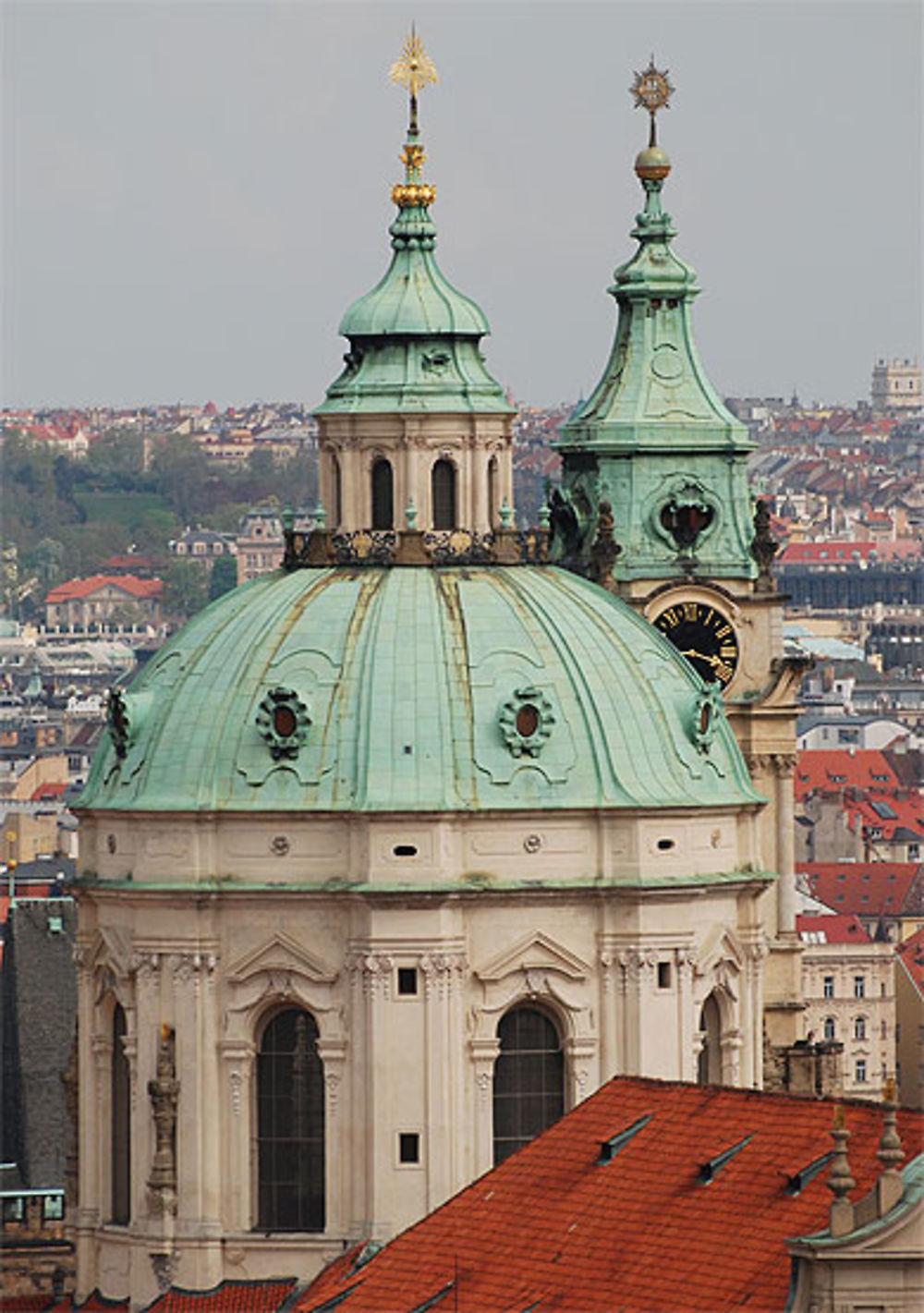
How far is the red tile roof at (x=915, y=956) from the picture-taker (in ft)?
477

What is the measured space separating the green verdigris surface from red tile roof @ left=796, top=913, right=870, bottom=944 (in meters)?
51.4

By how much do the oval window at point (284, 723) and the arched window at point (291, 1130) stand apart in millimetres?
3079

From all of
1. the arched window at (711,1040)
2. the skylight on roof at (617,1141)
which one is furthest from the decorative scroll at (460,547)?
the skylight on roof at (617,1141)

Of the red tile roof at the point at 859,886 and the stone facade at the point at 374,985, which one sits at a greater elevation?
the red tile roof at the point at 859,886

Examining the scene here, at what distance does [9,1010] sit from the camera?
10706cm

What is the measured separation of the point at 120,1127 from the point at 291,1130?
282cm

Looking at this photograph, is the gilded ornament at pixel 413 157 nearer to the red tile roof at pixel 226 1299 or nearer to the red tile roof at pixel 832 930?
the red tile roof at pixel 226 1299

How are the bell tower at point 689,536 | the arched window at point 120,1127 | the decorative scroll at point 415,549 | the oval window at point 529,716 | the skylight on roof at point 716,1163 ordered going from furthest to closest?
the bell tower at point 689,536, the decorative scroll at point 415,549, the arched window at point 120,1127, the oval window at point 529,716, the skylight on roof at point 716,1163

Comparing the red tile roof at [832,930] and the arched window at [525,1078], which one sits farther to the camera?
the red tile roof at [832,930]

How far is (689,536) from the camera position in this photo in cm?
10062

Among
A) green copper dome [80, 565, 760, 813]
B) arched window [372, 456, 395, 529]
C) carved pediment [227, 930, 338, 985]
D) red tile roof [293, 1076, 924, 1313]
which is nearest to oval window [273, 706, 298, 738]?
green copper dome [80, 565, 760, 813]

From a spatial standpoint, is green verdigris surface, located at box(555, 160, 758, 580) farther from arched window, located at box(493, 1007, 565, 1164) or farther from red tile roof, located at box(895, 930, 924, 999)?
red tile roof, located at box(895, 930, 924, 999)

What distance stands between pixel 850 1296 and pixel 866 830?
136 m

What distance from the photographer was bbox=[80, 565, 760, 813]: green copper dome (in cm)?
8512
